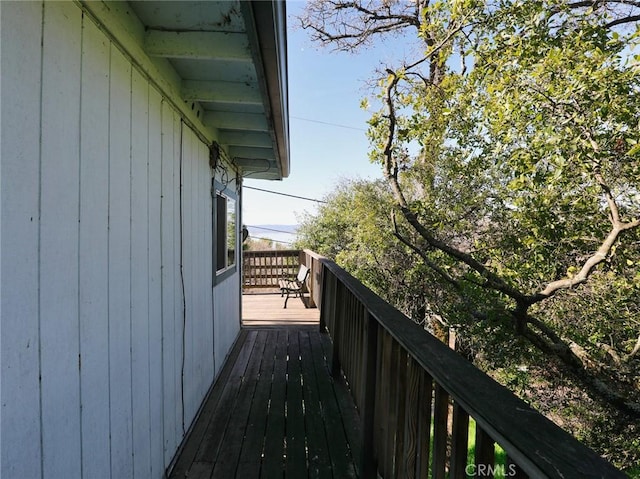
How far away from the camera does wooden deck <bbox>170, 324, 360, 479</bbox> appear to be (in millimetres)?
2244

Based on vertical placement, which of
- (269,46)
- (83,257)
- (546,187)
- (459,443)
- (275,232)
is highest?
(269,46)

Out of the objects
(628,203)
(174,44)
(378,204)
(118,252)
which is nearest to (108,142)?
(118,252)

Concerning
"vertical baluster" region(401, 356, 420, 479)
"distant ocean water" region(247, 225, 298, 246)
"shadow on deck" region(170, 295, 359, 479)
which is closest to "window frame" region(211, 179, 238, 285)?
"shadow on deck" region(170, 295, 359, 479)

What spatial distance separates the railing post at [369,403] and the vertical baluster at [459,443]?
3.27 feet

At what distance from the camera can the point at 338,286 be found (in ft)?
12.0

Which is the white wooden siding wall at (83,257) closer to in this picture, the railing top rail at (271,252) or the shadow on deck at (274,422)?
the shadow on deck at (274,422)

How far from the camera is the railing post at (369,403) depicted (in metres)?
2.00

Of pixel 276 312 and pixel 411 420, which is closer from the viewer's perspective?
pixel 411 420

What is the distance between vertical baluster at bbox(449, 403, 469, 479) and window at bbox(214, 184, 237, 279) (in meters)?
3.17

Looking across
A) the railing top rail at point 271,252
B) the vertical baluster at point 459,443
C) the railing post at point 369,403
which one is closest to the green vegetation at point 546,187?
the railing post at point 369,403

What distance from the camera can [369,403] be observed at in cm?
201

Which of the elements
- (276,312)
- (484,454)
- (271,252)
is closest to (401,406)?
(484,454)

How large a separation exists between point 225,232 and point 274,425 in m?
2.37

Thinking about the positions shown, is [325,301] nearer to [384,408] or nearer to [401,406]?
[384,408]
